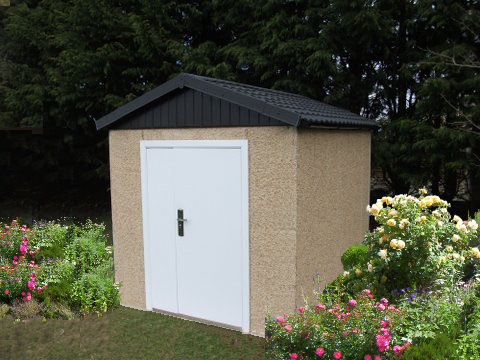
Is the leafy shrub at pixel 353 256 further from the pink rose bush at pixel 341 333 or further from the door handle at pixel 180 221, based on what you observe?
the door handle at pixel 180 221

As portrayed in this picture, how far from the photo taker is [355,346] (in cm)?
364

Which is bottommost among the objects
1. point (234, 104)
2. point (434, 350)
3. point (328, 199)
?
point (434, 350)

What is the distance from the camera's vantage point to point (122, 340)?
567 cm

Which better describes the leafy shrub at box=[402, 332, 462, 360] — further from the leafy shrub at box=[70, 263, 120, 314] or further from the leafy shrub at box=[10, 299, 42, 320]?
the leafy shrub at box=[10, 299, 42, 320]

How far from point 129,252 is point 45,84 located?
→ 9761mm

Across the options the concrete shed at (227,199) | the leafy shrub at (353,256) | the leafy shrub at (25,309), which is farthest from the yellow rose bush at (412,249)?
the leafy shrub at (25,309)

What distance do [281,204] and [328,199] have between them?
96 centimetres

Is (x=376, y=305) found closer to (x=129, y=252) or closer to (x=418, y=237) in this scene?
(x=418, y=237)

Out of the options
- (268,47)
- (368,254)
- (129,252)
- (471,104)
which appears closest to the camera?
(368,254)

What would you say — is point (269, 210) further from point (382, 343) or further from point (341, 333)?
point (382, 343)

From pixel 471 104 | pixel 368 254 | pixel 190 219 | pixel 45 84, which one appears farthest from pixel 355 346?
pixel 45 84

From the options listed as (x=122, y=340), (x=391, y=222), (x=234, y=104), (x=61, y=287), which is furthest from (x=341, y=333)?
(x=61, y=287)

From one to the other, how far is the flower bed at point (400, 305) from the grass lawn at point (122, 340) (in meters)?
1.41

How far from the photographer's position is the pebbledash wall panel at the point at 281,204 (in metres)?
5.30
